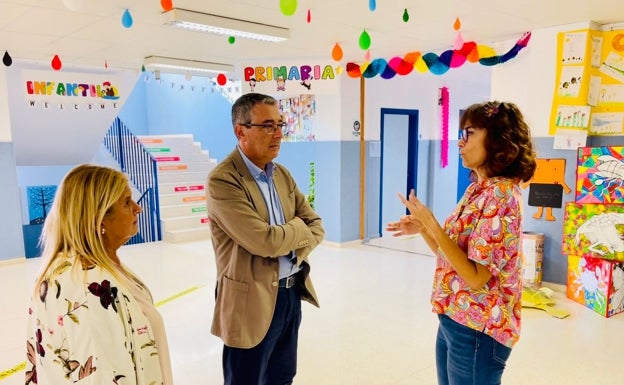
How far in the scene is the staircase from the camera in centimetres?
734

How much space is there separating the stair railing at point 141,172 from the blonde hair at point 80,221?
5.69m

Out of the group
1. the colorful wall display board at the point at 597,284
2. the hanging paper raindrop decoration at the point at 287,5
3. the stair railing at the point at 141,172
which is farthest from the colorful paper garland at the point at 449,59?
the stair railing at the point at 141,172

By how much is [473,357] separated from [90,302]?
1.18m

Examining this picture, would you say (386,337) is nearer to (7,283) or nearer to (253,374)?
(253,374)

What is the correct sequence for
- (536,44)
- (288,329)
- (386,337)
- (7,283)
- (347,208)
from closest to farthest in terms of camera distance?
(288,329)
(386,337)
(536,44)
(7,283)
(347,208)

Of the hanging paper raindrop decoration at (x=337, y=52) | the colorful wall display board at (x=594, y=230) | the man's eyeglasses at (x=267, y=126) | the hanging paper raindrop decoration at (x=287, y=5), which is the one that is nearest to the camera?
the man's eyeglasses at (x=267, y=126)

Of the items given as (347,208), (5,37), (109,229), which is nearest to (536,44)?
(347,208)

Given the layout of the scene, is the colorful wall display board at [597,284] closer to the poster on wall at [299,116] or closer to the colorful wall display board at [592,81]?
the colorful wall display board at [592,81]

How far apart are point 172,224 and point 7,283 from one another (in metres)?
2.63

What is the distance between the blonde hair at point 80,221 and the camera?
1162mm

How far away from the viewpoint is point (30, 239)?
8086 mm

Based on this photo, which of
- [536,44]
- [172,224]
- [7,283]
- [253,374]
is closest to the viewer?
[253,374]

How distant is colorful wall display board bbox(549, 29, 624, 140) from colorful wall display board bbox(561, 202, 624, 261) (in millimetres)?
640

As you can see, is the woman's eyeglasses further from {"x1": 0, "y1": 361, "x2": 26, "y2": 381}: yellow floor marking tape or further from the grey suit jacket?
{"x1": 0, "y1": 361, "x2": 26, "y2": 381}: yellow floor marking tape
